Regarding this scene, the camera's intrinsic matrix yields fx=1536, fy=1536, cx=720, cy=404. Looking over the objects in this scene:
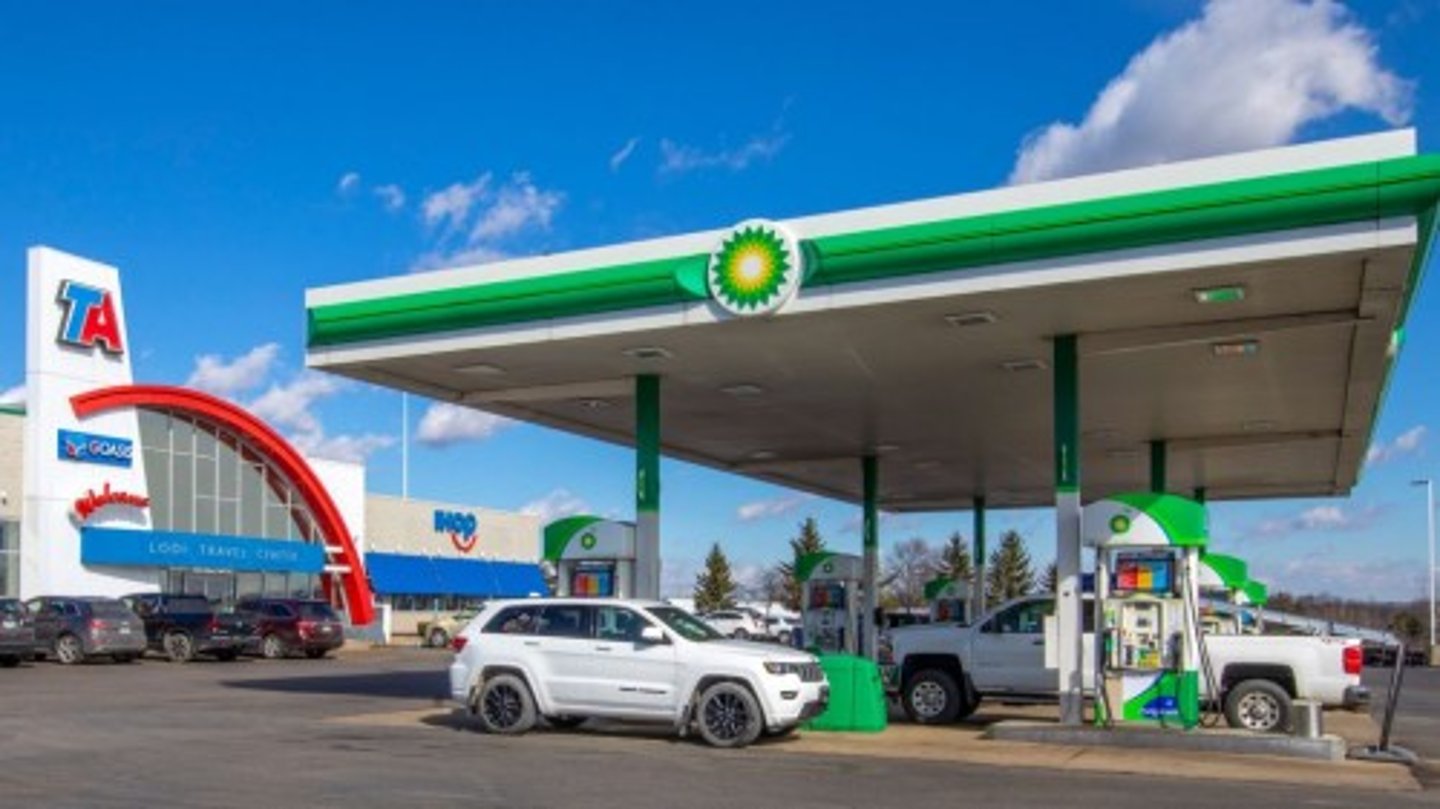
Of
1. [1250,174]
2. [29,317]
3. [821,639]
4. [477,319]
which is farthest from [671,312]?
[29,317]

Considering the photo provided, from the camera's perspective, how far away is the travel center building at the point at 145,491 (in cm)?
3950

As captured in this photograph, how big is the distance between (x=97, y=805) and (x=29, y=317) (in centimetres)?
3163

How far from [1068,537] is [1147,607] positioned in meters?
1.30

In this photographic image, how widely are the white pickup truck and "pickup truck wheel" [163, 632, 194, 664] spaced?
2020 centimetres

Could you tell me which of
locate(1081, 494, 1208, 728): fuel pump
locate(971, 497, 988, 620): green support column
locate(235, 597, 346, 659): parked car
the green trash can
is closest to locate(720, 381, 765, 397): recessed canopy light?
the green trash can

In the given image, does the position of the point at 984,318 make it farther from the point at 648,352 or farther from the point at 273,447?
the point at 273,447

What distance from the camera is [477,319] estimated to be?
19.6 metres

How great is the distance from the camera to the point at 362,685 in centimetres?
2764

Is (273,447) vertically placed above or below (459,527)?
above

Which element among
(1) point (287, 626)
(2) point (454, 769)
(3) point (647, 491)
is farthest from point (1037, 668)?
A: (1) point (287, 626)

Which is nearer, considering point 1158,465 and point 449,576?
point 1158,465

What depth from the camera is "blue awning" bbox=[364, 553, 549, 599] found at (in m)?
56.3

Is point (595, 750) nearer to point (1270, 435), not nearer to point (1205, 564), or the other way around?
point (1205, 564)

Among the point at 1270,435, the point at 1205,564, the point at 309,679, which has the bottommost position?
the point at 309,679
